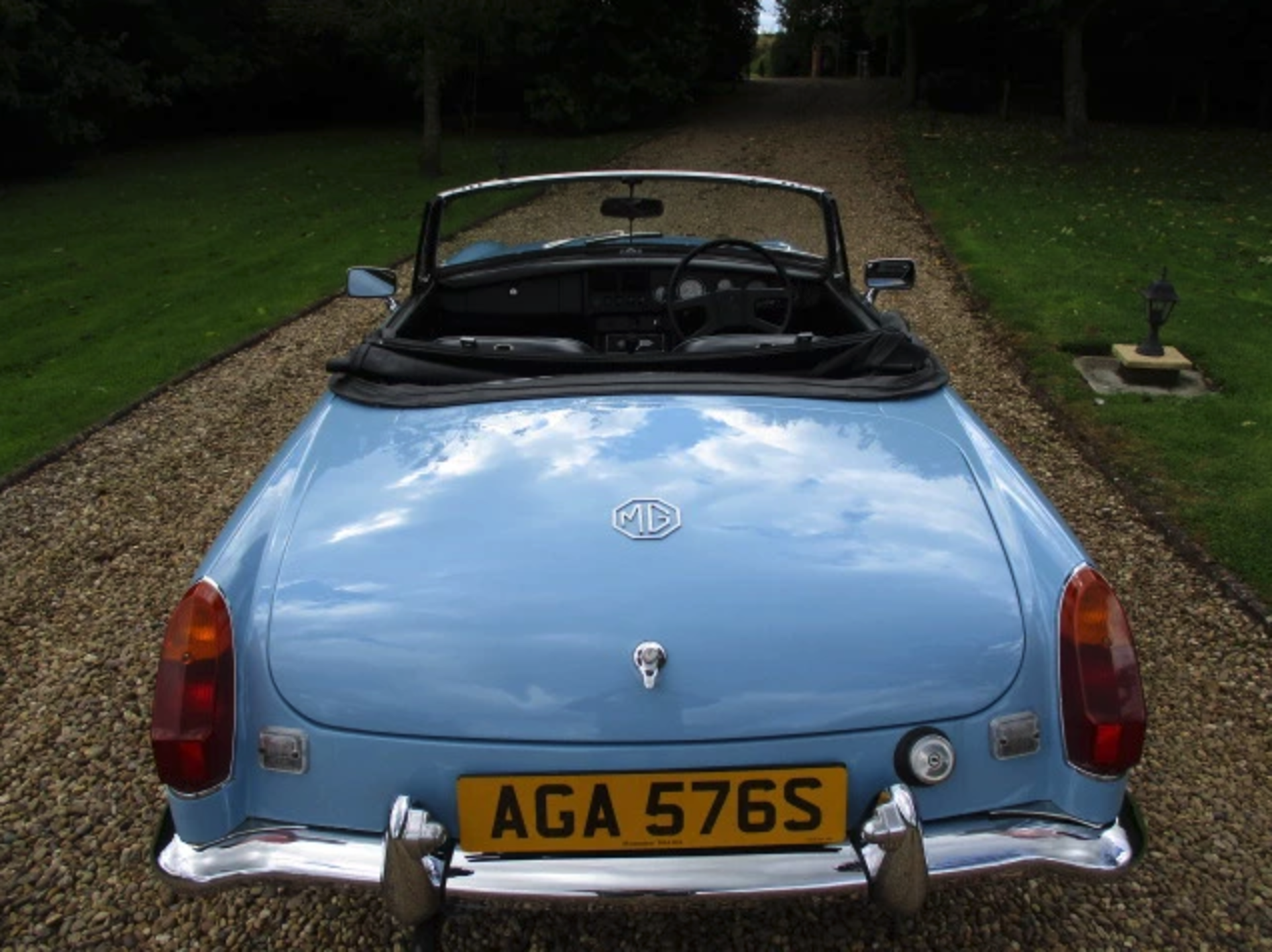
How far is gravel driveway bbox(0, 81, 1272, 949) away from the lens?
2334mm

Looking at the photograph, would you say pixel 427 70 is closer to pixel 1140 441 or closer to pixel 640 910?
pixel 1140 441

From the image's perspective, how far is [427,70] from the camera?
15297 mm

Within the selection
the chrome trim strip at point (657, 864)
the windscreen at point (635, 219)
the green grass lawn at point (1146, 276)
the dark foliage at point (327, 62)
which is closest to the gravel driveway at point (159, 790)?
the chrome trim strip at point (657, 864)

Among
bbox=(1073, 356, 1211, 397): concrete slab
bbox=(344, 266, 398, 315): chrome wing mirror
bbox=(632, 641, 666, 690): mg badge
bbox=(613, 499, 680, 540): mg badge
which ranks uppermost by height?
bbox=(344, 266, 398, 315): chrome wing mirror

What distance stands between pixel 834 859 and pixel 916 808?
0.16 m

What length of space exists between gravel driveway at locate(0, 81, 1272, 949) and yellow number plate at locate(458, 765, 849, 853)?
0.39ft

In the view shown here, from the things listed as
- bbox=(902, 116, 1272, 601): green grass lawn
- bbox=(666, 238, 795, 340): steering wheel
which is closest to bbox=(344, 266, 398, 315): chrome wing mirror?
bbox=(666, 238, 795, 340): steering wheel

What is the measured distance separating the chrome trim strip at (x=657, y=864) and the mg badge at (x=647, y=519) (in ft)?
1.85

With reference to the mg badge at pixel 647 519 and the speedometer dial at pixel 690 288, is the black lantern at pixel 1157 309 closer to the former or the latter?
the speedometer dial at pixel 690 288

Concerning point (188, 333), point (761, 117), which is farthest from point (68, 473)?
point (761, 117)

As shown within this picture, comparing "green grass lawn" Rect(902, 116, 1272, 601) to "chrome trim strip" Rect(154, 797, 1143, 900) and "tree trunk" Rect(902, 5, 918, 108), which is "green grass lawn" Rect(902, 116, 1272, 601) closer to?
"chrome trim strip" Rect(154, 797, 1143, 900)

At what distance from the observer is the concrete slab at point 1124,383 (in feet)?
20.1

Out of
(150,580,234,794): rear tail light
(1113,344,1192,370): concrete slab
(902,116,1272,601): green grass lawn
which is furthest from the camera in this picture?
(1113,344,1192,370): concrete slab

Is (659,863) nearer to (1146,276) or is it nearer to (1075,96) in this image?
(1146,276)
